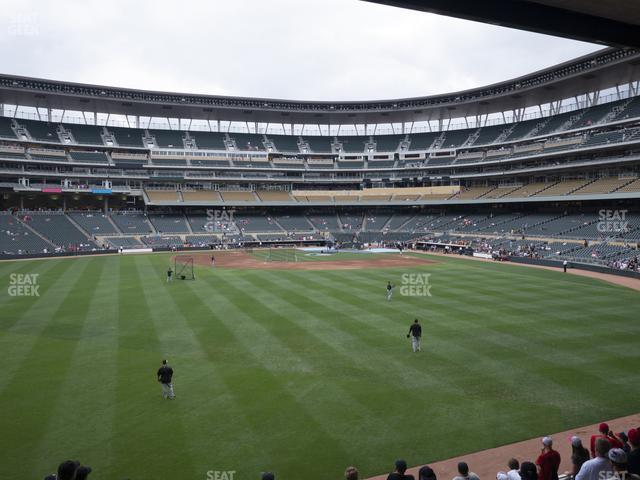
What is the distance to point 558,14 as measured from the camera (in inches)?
401

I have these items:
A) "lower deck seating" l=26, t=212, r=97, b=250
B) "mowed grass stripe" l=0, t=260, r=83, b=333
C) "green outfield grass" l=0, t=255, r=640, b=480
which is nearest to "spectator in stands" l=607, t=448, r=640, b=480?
"green outfield grass" l=0, t=255, r=640, b=480

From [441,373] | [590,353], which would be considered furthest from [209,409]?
[590,353]

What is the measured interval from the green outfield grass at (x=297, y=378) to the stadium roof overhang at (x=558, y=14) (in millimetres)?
10326

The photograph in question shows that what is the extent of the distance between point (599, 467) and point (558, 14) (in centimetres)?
963

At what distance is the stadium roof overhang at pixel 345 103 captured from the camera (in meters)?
58.4

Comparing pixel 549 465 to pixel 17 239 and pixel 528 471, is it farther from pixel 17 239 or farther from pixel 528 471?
pixel 17 239

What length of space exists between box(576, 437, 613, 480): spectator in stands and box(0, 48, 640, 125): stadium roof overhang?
187 ft

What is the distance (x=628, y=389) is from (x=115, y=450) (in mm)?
15655

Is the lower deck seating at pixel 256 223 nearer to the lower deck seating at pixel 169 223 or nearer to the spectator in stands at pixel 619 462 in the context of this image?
the lower deck seating at pixel 169 223

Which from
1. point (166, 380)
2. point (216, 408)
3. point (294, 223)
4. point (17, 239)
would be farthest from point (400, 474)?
point (294, 223)

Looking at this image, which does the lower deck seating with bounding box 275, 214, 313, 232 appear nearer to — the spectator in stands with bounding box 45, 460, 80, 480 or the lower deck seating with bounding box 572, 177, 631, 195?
the lower deck seating with bounding box 572, 177, 631, 195

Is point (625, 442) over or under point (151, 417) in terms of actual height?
over

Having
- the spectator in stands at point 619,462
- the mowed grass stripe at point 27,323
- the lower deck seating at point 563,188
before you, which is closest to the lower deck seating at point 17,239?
the mowed grass stripe at point 27,323

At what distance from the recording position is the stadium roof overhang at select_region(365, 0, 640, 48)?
9555 mm
